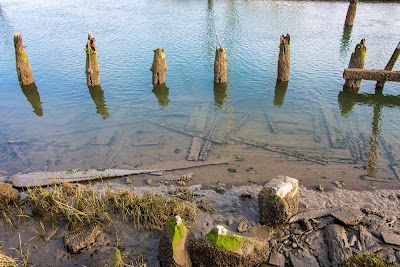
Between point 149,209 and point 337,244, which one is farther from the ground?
point 149,209

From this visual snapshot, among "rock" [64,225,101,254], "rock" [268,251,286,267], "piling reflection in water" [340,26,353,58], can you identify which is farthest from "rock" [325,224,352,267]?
"piling reflection in water" [340,26,353,58]

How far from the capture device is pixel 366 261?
745 centimetres

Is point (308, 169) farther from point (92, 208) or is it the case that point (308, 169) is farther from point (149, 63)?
point (149, 63)

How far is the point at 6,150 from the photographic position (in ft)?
45.5

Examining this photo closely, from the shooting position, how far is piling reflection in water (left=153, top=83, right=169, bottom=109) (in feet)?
60.5

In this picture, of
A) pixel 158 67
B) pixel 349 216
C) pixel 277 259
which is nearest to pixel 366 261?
pixel 349 216

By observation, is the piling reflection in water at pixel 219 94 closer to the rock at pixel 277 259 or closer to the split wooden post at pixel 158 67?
the split wooden post at pixel 158 67

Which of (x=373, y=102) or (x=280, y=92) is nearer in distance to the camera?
(x=373, y=102)

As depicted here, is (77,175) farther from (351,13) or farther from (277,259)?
(351,13)

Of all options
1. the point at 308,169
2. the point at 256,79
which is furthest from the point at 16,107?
the point at 308,169

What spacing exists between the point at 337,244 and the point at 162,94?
13562 millimetres

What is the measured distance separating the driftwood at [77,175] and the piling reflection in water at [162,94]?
20.7 ft

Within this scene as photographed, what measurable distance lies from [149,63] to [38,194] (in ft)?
50.8

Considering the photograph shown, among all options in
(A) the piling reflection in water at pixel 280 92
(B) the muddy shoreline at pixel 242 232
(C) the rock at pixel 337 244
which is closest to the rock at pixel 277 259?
(B) the muddy shoreline at pixel 242 232
